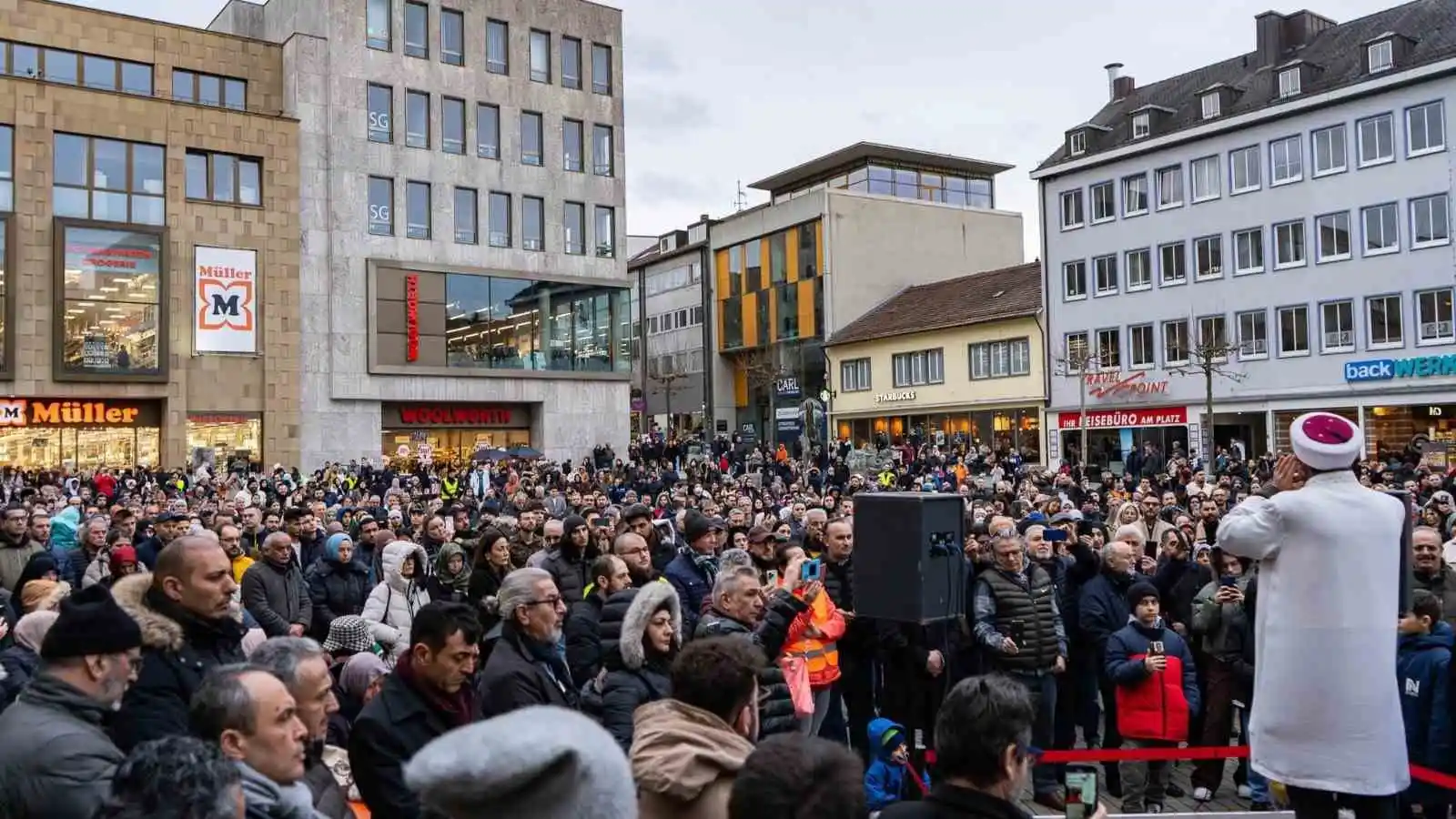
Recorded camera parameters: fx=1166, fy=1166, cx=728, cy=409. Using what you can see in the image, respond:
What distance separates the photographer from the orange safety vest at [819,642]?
6.74 meters

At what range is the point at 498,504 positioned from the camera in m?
18.3

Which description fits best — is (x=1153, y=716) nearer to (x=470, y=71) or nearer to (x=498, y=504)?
(x=498, y=504)

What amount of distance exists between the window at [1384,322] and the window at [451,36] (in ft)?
99.8

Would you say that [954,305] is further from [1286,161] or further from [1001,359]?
[1286,161]

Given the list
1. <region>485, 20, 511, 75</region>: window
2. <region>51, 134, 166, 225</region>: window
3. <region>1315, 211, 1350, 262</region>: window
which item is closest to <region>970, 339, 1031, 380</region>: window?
<region>1315, 211, 1350, 262</region>: window

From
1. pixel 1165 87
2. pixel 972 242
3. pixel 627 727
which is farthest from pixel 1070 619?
pixel 972 242

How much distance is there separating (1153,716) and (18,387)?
112 ft

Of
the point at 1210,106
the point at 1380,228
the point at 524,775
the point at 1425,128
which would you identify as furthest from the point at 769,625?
the point at 1210,106

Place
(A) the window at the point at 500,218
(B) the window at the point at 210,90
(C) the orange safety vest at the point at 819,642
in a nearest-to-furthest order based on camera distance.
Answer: (C) the orange safety vest at the point at 819,642
(B) the window at the point at 210,90
(A) the window at the point at 500,218

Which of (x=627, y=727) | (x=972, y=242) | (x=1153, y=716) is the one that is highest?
(x=972, y=242)

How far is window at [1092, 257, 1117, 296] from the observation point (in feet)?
139

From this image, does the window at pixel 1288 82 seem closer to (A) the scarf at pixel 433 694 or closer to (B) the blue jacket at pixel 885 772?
(B) the blue jacket at pixel 885 772

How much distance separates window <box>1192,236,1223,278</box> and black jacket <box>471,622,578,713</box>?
38973mm

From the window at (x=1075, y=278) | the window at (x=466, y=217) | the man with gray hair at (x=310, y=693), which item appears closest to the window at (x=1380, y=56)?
the window at (x=1075, y=278)
